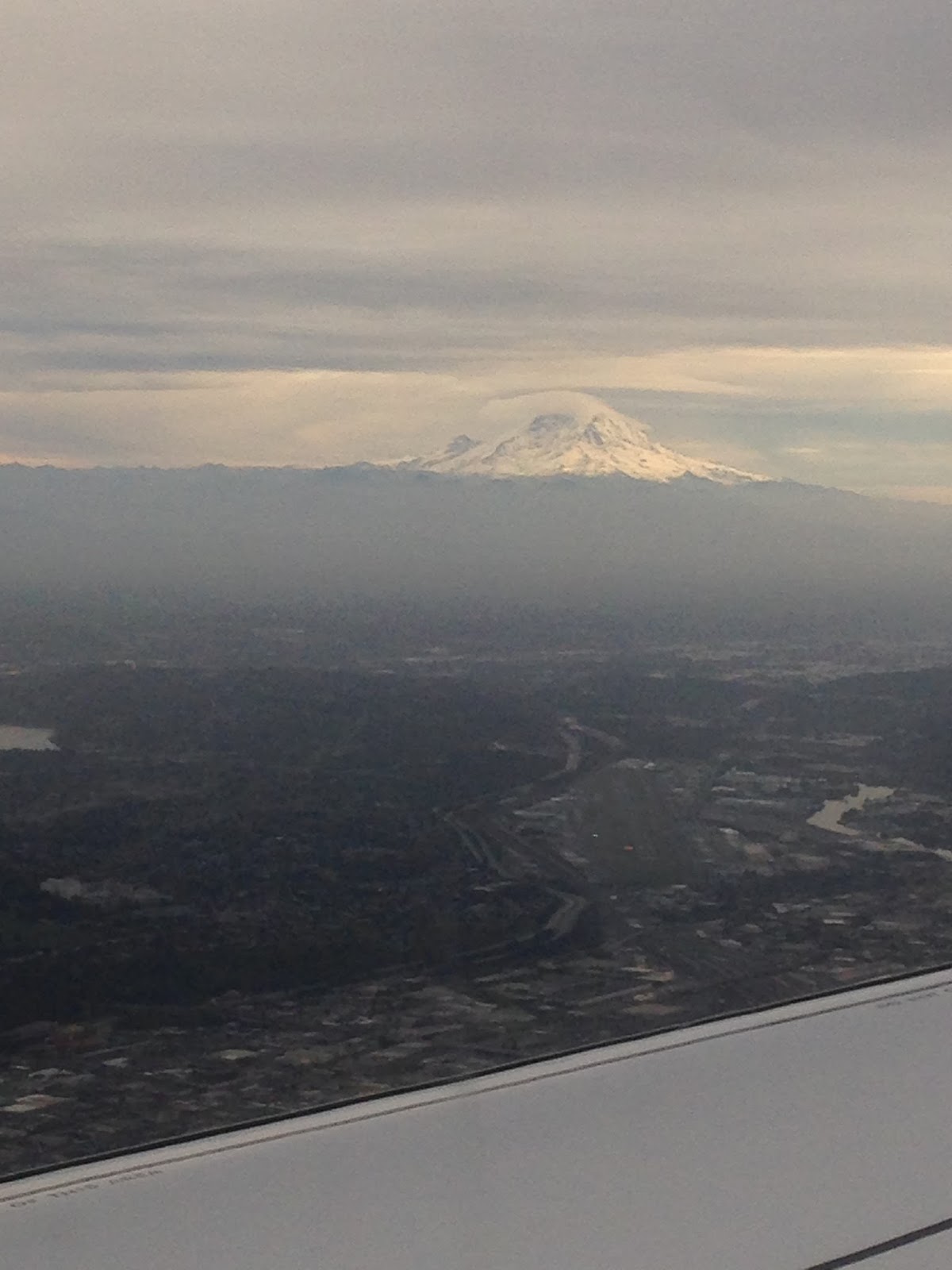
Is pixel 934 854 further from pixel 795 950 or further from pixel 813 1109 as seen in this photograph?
pixel 813 1109

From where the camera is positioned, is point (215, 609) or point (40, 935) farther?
point (215, 609)

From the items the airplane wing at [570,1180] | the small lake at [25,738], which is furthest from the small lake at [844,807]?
the small lake at [25,738]

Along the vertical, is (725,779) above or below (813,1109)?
below

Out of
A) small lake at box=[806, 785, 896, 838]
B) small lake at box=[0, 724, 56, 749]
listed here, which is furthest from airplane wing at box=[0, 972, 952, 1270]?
small lake at box=[0, 724, 56, 749]

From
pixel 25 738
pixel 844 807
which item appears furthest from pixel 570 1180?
pixel 25 738

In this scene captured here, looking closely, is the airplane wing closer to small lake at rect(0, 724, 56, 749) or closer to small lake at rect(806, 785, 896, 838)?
small lake at rect(806, 785, 896, 838)

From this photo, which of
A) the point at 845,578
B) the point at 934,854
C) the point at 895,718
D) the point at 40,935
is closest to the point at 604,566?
the point at 845,578

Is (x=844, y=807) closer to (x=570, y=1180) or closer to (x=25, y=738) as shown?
(x=25, y=738)
